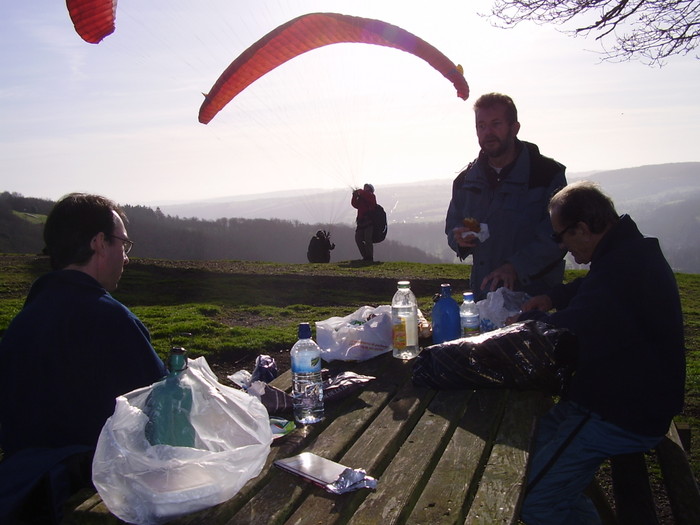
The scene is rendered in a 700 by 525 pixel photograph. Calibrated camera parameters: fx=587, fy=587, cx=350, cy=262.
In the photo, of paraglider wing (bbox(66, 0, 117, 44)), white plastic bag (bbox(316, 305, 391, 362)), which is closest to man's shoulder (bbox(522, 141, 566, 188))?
white plastic bag (bbox(316, 305, 391, 362))

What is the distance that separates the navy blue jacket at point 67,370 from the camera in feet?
8.23

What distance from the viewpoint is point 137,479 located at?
6.13 ft

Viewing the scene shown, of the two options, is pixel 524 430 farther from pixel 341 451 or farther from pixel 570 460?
pixel 341 451

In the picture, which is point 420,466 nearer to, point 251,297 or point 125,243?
point 125,243

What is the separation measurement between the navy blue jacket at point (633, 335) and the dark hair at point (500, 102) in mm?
1902

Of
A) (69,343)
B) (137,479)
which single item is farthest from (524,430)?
(69,343)

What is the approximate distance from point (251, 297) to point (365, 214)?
285 inches

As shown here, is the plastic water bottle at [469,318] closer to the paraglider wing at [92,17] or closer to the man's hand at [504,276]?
the man's hand at [504,276]

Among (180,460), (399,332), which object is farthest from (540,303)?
(180,460)

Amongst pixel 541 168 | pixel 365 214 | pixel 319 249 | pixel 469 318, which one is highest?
pixel 541 168

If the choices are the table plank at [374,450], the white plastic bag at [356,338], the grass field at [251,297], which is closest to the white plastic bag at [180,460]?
the table plank at [374,450]

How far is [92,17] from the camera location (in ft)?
22.2

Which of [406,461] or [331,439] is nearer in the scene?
[406,461]

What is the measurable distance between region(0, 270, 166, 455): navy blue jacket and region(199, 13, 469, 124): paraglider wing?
20.1 ft
